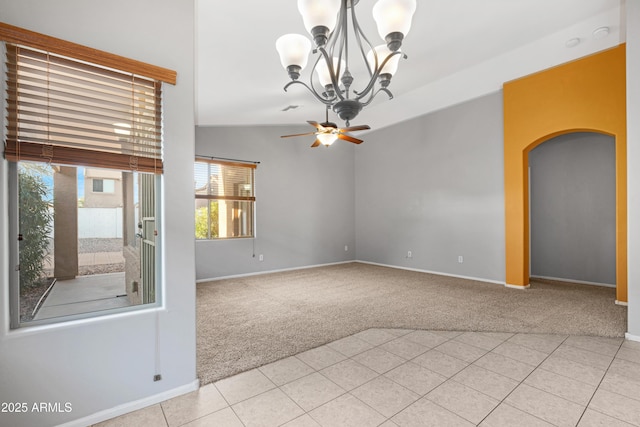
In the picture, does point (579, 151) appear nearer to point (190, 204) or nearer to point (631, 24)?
point (631, 24)

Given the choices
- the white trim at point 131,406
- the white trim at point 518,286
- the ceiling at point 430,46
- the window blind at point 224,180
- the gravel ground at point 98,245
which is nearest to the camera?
the white trim at point 131,406

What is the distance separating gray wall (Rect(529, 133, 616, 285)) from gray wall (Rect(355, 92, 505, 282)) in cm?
120

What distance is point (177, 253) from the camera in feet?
6.63

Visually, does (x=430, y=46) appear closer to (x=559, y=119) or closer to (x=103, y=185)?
(x=559, y=119)

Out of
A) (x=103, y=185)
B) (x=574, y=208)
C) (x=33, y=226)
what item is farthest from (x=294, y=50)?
(x=574, y=208)

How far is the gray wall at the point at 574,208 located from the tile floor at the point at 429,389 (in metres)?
3.01

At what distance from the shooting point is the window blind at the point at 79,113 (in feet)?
5.25

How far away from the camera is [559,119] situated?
174 inches

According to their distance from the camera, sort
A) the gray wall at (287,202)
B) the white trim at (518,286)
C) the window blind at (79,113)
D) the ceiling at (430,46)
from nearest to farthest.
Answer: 1. the window blind at (79,113)
2. the ceiling at (430,46)
3. the white trim at (518,286)
4. the gray wall at (287,202)

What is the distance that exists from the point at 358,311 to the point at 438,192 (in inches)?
133

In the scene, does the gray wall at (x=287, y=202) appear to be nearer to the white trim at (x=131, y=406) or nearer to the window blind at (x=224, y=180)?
the window blind at (x=224, y=180)

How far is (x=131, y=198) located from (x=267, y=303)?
8.61ft

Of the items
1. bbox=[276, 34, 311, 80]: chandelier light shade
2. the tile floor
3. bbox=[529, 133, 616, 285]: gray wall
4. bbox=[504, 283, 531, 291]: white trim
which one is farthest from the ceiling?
bbox=[504, 283, 531, 291]: white trim

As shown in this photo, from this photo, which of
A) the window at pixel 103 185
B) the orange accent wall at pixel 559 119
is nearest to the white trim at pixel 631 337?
the orange accent wall at pixel 559 119
